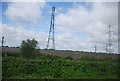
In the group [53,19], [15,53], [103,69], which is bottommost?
[103,69]

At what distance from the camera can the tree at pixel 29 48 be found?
2138cm

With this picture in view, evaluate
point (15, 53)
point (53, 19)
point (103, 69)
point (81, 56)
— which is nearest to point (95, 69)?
point (103, 69)

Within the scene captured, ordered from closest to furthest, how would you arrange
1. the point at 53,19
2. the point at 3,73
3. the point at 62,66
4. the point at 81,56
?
the point at 3,73 → the point at 62,66 → the point at 53,19 → the point at 81,56

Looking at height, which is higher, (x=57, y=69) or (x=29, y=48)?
(x=29, y=48)

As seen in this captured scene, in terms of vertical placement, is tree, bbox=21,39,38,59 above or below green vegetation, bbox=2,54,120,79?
above

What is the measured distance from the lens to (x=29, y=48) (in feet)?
69.9

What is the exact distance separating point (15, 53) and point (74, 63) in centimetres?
989

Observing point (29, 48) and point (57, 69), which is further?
point (29, 48)

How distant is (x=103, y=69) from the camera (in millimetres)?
21828

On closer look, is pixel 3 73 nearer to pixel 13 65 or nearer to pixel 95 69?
pixel 13 65

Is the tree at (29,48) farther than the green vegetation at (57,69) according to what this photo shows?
Yes

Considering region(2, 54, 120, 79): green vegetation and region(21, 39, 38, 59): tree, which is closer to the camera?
region(2, 54, 120, 79): green vegetation

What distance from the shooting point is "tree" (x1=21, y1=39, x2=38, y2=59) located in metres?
21.4

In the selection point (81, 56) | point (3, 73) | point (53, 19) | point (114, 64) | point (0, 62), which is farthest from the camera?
point (81, 56)
